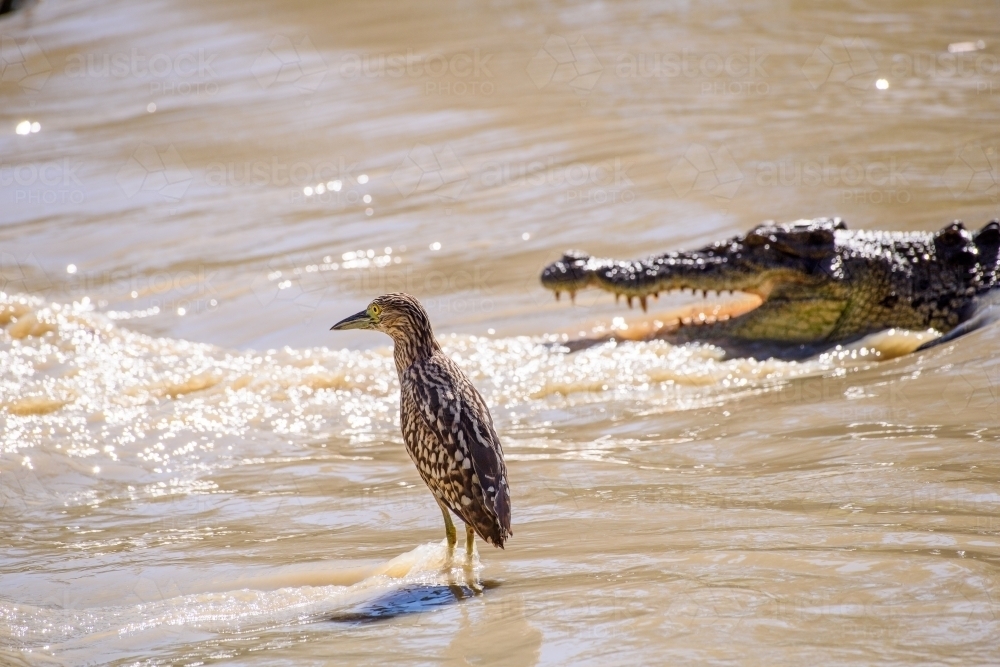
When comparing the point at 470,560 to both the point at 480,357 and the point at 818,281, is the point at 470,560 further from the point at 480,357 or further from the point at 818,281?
the point at 818,281

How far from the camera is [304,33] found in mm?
15617

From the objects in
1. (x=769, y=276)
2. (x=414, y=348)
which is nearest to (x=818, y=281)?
(x=769, y=276)

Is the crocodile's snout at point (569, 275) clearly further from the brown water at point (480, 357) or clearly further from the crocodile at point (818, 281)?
the brown water at point (480, 357)

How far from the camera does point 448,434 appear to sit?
3.93m

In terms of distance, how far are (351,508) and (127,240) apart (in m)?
5.63

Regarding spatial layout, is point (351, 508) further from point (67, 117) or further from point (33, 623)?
point (67, 117)

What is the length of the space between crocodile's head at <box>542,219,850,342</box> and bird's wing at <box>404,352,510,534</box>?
325cm

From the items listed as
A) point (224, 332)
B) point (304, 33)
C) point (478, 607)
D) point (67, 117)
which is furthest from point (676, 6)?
point (478, 607)

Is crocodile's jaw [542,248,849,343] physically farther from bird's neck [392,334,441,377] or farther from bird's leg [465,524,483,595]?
bird's leg [465,524,483,595]

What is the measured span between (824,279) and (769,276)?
1.23ft

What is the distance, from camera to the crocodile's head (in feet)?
24.4

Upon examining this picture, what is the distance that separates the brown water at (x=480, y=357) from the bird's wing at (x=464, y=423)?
33 cm

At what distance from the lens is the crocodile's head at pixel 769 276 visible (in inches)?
292

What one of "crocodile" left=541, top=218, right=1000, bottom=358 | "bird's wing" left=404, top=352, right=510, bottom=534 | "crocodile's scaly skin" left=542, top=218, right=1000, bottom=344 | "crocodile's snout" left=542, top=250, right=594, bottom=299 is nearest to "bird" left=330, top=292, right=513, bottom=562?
"bird's wing" left=404, top=352, right=510, bottom=534
